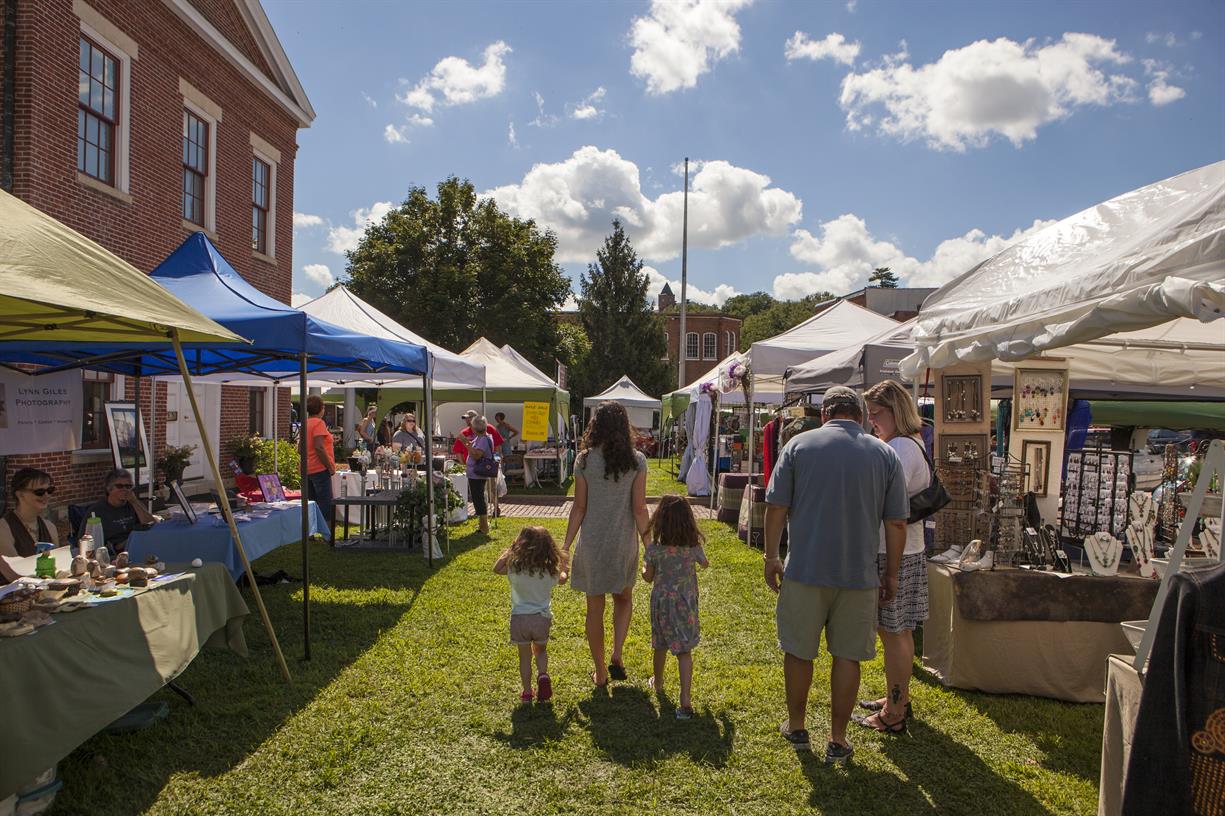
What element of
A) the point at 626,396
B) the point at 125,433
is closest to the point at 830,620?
the point at 125,433

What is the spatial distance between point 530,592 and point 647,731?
3.43ft

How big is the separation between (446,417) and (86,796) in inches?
764

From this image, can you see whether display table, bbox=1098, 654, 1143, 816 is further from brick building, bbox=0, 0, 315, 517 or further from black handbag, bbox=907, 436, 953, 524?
brick building, bbox=0, 0, 315, 517

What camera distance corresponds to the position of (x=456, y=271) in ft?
105

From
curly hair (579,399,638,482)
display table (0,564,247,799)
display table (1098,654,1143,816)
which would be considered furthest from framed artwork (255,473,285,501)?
display table (1098,654,1143,816)

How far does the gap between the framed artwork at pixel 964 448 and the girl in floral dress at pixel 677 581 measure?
7.29 ft

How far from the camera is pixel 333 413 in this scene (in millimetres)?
38562

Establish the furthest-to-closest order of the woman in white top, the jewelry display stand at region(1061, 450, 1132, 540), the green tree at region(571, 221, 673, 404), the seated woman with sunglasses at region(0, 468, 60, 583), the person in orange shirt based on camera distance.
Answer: the green tree at region(571, 221, 673, 404) → the person in orange shirt → the jewelry display stand at region(1061, 450, 1132, 540) → the seated woman with sunglasses at region(0, 468, 60, 583) → the woman in white top

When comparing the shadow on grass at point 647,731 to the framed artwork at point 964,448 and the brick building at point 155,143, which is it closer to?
the framed artwork at point 964,448

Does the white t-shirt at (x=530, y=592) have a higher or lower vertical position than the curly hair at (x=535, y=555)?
lower

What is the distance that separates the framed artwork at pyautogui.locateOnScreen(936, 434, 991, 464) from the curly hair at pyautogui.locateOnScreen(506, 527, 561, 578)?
297 cm

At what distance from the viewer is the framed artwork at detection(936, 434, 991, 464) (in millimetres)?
5496

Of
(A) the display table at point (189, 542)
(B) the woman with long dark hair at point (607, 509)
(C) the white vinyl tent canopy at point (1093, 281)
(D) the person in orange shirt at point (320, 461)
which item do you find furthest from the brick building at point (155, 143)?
(C) the white vinyl tent canopy at point (1093, 281)

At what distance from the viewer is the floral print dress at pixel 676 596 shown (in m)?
4.53
